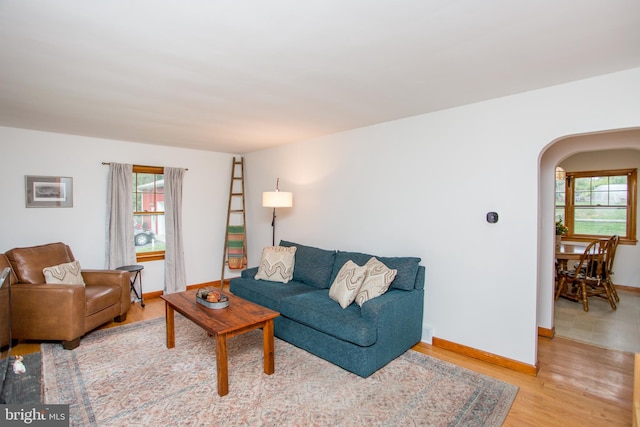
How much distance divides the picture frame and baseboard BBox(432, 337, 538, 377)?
4.79m

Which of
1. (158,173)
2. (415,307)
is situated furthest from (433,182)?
(158,173)

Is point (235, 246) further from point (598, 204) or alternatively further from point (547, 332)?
point (598, 204)

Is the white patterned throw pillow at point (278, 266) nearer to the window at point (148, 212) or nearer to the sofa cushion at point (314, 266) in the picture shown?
the sofa cushion at point (314, 266)

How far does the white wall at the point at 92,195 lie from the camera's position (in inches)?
151

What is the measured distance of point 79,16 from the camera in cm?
156

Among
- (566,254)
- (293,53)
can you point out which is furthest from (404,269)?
(566,254)

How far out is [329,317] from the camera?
2797 mm

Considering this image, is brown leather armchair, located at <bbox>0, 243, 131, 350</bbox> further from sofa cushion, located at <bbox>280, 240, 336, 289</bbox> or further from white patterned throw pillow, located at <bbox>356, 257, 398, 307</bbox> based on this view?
white patterned throw pillow, located at <bbox>356, 257, 398, 307</bbox>

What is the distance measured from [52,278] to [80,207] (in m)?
1.26

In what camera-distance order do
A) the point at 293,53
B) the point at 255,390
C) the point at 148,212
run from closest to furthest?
the point at 293,53 < the point at 255,390 < the point at 148,212

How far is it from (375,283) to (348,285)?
0.82ft

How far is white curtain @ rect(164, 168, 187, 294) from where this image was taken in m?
4.93

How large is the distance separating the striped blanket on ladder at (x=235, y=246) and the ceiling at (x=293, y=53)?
97.0 inches

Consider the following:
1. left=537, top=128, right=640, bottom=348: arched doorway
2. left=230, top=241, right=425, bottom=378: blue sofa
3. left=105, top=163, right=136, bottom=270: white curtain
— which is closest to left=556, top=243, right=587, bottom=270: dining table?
left=537, top=128, right=640, bottom=348: arched doorway
